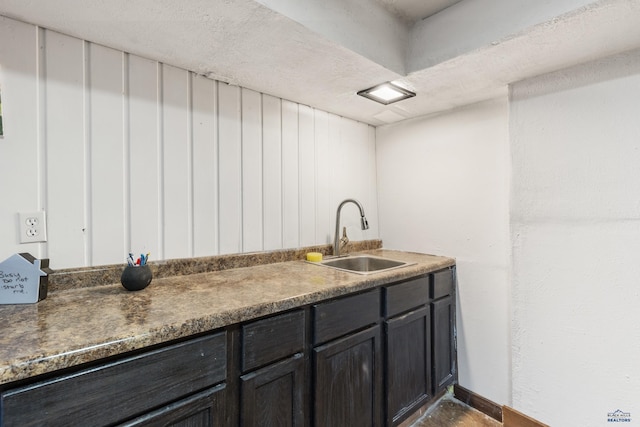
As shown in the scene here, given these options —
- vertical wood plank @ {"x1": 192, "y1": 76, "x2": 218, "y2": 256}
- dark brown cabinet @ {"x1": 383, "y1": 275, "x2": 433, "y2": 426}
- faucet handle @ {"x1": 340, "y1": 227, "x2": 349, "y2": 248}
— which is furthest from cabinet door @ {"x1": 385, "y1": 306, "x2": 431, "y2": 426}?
vertical wood plank @ {"x1": 192, "y1": 76, "x2": 218, "y2": 256}

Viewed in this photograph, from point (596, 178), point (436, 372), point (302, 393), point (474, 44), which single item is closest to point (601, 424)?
point (436, 372)

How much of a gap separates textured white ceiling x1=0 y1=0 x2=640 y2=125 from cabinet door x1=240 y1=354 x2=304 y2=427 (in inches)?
50.5

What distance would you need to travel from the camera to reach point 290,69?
1502 millimetres

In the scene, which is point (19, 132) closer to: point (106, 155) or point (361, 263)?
point (106, 155)

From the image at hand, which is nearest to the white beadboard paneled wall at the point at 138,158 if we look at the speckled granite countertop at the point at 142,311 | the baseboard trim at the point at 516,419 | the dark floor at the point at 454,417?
the speckled granite countertop at the point at 142,311

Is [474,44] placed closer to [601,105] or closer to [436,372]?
[601,105]

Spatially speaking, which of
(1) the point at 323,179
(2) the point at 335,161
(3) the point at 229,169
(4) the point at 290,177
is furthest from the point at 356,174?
(3) the point at 229,169

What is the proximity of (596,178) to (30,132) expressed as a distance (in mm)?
2453

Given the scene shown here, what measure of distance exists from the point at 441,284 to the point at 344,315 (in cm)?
85

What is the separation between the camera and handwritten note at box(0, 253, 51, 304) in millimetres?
990

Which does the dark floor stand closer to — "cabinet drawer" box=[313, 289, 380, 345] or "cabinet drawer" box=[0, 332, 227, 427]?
"cabinet drawer" box=[313, 289, 380, 345]

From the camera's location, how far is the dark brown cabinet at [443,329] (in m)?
1.80

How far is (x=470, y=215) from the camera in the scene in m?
1.96

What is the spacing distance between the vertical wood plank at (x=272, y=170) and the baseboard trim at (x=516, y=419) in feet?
5.35
